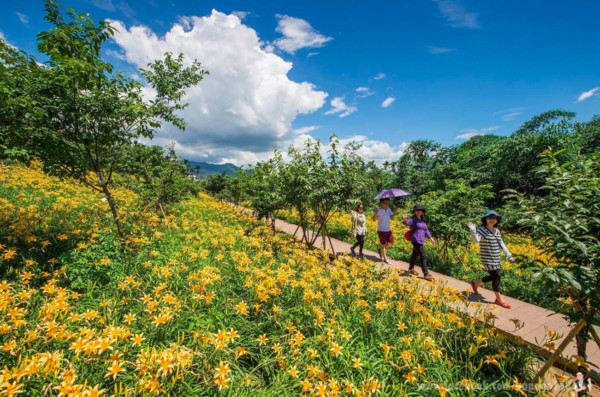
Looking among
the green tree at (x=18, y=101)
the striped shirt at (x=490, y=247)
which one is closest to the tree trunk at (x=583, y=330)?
the striped shirt at (x=490, y=247)

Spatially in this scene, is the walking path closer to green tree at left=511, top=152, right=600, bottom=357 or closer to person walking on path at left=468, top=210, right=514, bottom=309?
person walking on path at left=468, top=210, right=514, bottom=309

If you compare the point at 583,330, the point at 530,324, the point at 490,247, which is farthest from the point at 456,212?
the point at 583,330

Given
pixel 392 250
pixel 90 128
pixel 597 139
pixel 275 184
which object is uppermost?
pixel 597 139

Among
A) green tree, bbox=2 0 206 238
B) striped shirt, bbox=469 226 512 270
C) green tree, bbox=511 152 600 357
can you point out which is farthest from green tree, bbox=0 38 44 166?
striped shirt, bbox=469 226 512 270

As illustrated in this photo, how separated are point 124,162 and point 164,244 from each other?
186cm

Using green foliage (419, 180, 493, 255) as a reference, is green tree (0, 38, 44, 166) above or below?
above

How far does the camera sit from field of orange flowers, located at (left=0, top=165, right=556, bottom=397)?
174 centimetres

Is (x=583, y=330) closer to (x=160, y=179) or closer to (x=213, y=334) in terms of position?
(x=213, y=334)

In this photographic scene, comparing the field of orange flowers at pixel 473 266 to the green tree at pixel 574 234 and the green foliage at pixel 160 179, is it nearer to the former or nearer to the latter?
the green tree at pixel 574 234

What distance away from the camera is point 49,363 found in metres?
1.50

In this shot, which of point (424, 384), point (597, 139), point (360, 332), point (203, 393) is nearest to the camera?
point (203, 393)

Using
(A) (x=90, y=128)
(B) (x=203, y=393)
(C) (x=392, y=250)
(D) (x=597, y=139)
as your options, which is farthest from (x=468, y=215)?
(D) (x=597, y=139)

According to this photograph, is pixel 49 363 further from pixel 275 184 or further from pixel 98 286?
pixel 275 184

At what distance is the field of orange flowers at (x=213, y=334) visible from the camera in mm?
1742
